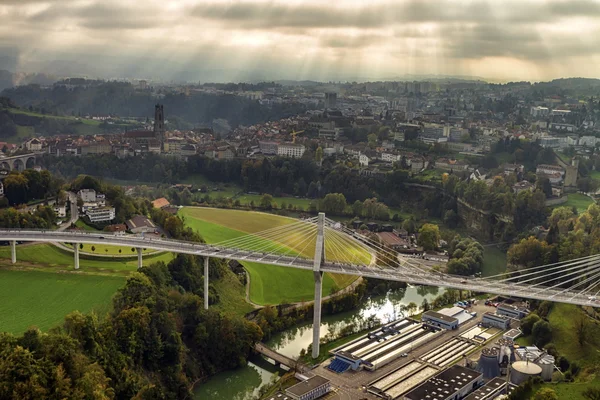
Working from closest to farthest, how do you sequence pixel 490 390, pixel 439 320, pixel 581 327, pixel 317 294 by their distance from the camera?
pixel 490 390, pixel 317 294, pixel 581 327, pixel 439 320

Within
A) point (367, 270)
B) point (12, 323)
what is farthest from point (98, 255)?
point (367, 270)

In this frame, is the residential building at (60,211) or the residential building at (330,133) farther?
the residential building at (330,133)

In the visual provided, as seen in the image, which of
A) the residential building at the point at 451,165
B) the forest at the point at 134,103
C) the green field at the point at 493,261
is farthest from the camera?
the forest at the point at 134,103

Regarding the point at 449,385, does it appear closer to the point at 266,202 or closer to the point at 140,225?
the point at 140,225

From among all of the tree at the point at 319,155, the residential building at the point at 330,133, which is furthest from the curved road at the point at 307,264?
the residential building at the point at 330,133

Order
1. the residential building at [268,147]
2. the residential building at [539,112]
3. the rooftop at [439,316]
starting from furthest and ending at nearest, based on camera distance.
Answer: the residential building at [539,112] → the residential building at [268,147] → the rooftop at [439,316]

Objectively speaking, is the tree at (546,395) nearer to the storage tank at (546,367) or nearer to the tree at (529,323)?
the storage tank at (546,367)

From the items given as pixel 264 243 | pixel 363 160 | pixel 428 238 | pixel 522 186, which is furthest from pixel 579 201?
pixel 264 243
